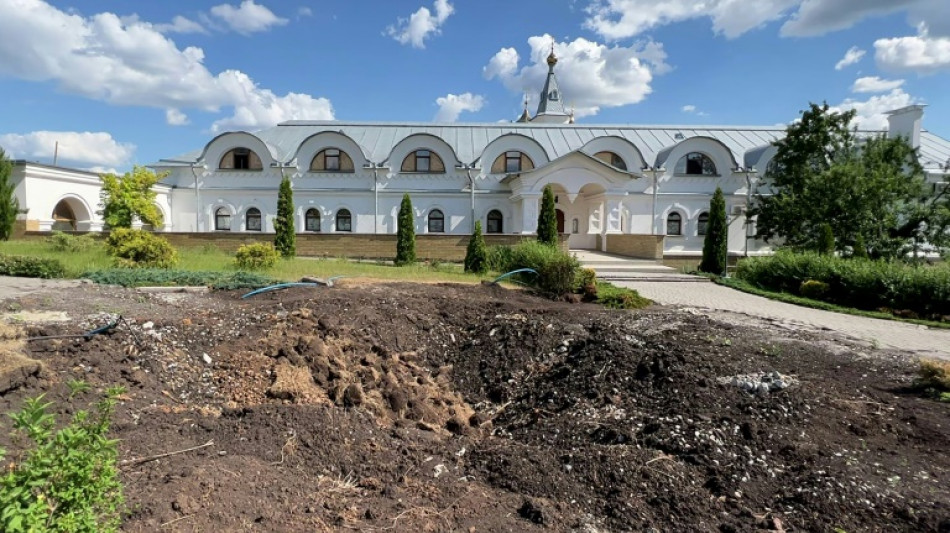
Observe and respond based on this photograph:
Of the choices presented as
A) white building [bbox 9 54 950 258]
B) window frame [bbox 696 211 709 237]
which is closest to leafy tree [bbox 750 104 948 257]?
white building [bbox 9 54 950 258]

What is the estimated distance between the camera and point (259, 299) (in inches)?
329

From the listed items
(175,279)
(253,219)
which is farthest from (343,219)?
(175,279)

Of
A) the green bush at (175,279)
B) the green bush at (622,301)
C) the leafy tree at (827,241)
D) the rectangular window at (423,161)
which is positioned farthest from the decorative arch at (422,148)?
the green bush at (175,279)

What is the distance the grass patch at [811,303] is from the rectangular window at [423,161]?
14926mm

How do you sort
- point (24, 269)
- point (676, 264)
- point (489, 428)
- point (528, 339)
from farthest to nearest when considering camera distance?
point (676, 264) < point (24, 269) < point (528, 339) < point (489, 428)

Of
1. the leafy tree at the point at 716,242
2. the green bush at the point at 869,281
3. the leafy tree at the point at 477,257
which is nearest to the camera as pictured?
the green bush at the point at 869,281

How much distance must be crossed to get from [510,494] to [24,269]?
1164 centimetres

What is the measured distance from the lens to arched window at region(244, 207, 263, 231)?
83.4ft

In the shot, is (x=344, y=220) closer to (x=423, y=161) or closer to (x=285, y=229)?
(x=423, y=161)

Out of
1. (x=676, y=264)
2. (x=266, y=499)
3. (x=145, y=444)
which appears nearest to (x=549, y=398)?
(x=266, y=499)

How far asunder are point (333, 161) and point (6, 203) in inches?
489

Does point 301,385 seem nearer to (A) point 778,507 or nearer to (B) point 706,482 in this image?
(B) point 706,482

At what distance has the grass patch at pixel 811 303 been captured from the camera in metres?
10.3

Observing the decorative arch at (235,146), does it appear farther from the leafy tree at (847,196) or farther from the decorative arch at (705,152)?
the leafy tree at (847,196)
